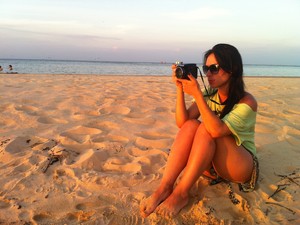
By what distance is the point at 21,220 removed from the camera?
181 cm

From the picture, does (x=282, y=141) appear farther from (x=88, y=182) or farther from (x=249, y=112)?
(x=88, y=182)

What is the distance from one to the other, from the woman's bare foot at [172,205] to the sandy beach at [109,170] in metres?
0.04

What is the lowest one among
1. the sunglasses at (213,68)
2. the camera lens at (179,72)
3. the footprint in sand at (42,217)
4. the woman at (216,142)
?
the footprint in sand at (42,217)

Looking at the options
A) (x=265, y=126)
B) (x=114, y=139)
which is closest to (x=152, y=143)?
(x=114, y=139)

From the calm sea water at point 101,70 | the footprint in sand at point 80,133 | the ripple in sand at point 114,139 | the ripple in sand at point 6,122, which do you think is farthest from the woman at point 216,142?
the calm sea water at point 101,70

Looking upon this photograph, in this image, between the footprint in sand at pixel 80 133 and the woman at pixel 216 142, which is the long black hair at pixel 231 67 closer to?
the woman at pixel 216 142

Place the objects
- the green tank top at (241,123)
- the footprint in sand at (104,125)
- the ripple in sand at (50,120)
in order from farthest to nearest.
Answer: the ripple in sand at (50,120) < the footprint in sand at (104,125) < the green tank top at (241,123)

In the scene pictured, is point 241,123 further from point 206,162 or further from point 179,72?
point 179,72

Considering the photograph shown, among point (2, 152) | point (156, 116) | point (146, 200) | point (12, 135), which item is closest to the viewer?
point (146, 200)

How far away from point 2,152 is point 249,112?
2333 millimetres

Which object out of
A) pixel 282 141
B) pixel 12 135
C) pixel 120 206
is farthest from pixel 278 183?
pixel 12 135

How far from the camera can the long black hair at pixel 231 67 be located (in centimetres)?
207

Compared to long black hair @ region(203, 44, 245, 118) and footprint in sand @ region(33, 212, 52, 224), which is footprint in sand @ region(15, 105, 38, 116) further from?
long black hair @ region(203, 44, 245, 118)

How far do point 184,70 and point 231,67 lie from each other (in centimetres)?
37
